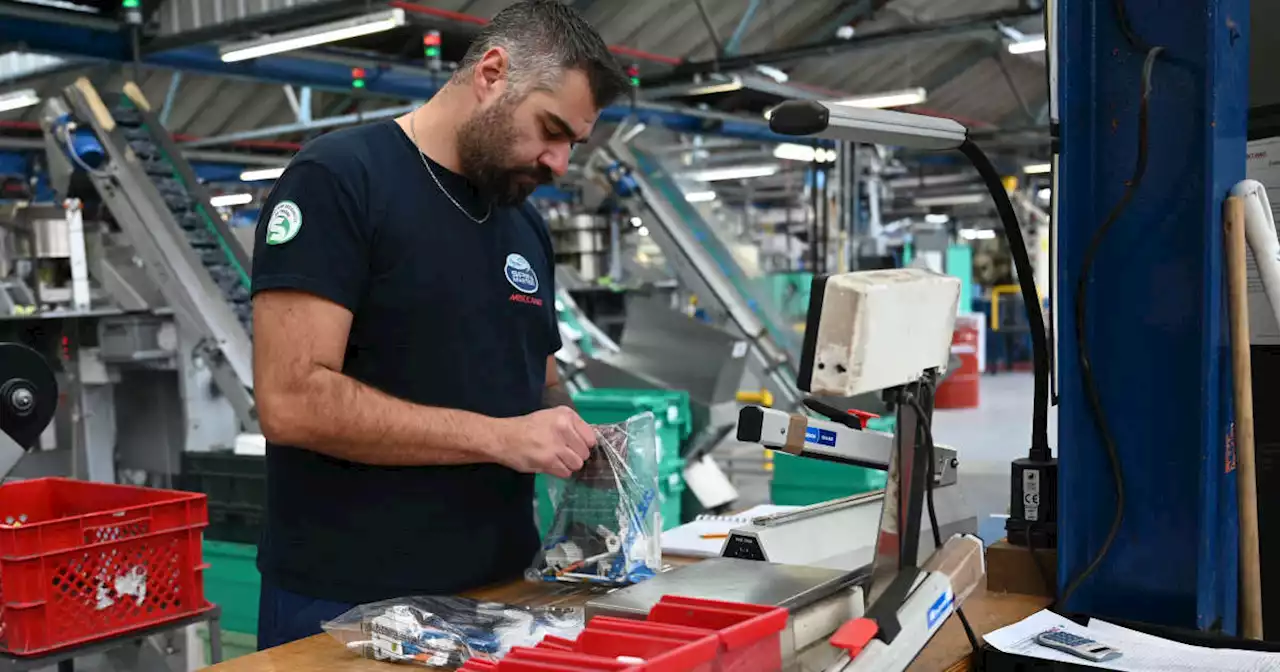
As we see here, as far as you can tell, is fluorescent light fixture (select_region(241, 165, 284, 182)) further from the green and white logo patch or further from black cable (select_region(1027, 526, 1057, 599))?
black cable (select_region(1027, 526, 1057, 599))

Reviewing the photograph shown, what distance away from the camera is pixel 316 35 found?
21.1ft

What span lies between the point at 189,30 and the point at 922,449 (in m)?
7.04

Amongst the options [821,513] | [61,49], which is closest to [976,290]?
[61,49]

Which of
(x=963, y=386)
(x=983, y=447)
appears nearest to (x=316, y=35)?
(x=983, y=447)

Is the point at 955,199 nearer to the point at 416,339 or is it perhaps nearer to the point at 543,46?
the point at 543,46

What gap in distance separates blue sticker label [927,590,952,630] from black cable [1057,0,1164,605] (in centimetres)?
50

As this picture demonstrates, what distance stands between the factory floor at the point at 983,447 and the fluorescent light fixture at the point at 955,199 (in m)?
5.02

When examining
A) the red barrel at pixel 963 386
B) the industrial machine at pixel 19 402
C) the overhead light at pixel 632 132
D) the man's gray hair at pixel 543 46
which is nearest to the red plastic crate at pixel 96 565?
the industrial machine at pixel 19 402

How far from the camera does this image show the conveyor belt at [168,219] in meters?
5.63

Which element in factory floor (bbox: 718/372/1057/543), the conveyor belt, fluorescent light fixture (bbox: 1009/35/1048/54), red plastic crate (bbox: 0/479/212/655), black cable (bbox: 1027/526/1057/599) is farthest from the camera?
fluorescent light fixture (bbox: 1009/35/1048/54)

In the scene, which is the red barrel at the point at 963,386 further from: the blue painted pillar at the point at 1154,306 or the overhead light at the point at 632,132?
the blue painted pillar at the point at 1154,306

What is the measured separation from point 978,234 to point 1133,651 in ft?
66.8

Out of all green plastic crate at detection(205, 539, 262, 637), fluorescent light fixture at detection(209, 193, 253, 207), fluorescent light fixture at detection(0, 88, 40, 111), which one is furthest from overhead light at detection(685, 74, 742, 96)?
fluorescent light fixture at detection(209, 193, 253, 207)

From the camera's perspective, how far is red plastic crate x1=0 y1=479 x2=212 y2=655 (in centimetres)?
242
